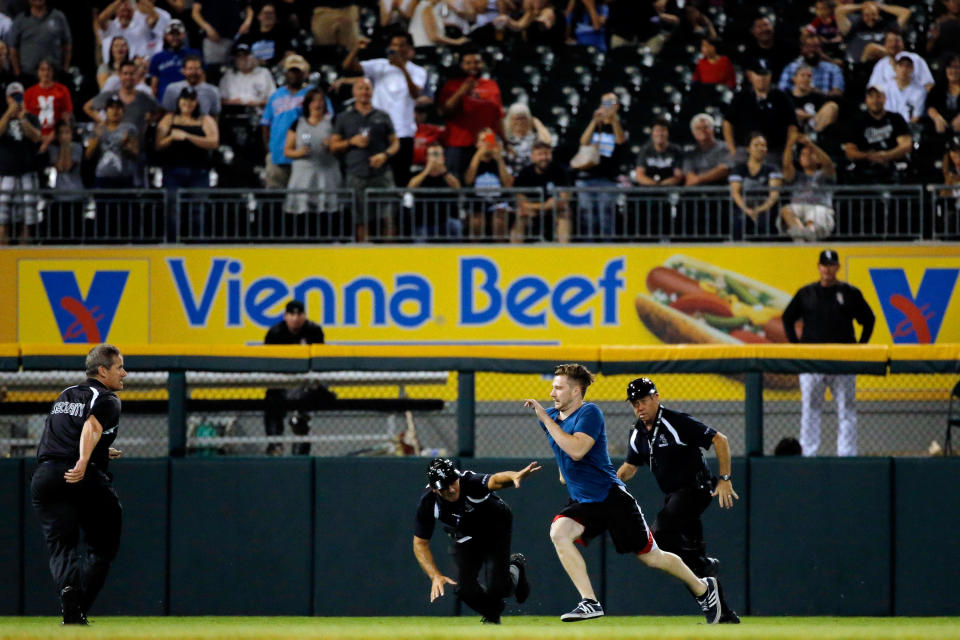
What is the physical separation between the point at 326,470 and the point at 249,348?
1172 mm

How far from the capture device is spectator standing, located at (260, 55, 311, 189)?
616 inches

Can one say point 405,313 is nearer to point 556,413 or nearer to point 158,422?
point 158,422

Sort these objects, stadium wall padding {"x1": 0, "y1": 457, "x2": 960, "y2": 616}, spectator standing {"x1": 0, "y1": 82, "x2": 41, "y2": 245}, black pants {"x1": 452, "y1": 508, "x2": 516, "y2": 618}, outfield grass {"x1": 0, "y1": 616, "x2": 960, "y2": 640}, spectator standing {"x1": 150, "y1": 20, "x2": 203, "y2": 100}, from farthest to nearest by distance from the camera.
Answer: spectator standing {"x1": 150, "y1": 20, "x2": 203, "y2": 100} → spectator standing {"x1": 0, "y1": 82, "x2": 41, "y2": 245} → stadium wall padding {"x1": 0, "y1": 457, "x2": 960, "y2": 616} → black pants {"x1": 452, "y1": 508, "x2": 516, "y2": 618} → outfield grass {"x1": 0, "y1": 616, "x2": 960, "y2": 640}

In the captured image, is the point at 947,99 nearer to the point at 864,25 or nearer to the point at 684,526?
the point at 864,25

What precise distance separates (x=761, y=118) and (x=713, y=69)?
2254 millimetres

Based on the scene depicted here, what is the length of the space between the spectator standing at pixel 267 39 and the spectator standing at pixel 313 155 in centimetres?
242

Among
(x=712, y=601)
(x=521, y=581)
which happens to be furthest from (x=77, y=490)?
(x=712, y=601)

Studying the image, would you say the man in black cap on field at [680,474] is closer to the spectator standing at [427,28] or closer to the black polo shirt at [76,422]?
the black polo shirt at [76,422]

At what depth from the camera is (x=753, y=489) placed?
34.1ft

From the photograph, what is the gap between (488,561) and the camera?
9086 mm

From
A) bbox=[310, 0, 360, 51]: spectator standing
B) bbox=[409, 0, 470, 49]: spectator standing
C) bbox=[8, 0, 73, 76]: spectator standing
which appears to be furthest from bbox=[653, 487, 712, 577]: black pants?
bbox=[8, 0, 73, 76]: spectator standing

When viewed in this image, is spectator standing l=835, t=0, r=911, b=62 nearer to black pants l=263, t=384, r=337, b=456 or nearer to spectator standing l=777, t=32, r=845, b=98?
spectator standing l=777, t=32, r=845, b=98

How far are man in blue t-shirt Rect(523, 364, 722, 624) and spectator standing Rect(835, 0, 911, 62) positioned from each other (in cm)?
1069

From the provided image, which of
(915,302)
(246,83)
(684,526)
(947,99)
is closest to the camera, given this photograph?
(684,526)
